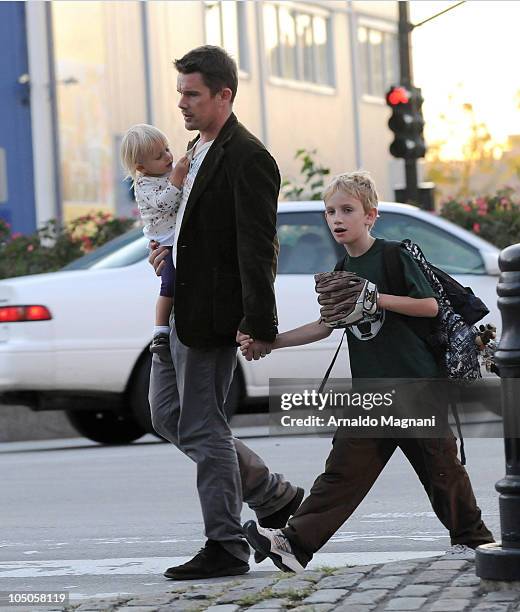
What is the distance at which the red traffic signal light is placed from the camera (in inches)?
810

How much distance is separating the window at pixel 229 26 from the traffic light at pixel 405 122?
→ 16708mm

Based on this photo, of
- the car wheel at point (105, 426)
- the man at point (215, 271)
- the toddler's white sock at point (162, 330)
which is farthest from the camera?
the car wheel at point (105, 426)

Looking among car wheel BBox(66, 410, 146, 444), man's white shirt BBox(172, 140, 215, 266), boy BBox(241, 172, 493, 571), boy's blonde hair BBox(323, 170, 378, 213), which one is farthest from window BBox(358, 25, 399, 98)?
boy BBox(241, 172, 493, 571)

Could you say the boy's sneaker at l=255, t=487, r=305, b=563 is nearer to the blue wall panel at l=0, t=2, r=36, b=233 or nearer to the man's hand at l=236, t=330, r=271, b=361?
the man's hand at l=236, t=330, r=271, b=361

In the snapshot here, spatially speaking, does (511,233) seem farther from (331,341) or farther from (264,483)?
(264,483)

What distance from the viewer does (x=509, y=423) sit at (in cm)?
542

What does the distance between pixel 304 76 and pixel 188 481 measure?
32029 mm

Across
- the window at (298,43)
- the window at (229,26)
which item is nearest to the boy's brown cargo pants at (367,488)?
the window at (229,26)

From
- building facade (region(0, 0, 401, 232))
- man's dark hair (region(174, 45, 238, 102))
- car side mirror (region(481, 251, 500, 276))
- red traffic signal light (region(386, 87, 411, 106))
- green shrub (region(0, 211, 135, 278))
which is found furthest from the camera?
building facade (region(0, 0, 401, 232))

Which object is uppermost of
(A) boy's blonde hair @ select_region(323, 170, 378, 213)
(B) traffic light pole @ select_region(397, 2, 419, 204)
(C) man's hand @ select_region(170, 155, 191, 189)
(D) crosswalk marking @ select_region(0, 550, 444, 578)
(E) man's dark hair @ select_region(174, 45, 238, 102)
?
(B) traffic light pole @ select_region(397, 2, 419, 204)

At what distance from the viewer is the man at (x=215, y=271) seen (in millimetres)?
6203

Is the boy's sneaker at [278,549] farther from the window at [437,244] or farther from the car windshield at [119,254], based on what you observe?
the window at [437,244]

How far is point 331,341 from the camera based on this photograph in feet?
41.6

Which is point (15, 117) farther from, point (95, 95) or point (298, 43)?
point (298, 43)
